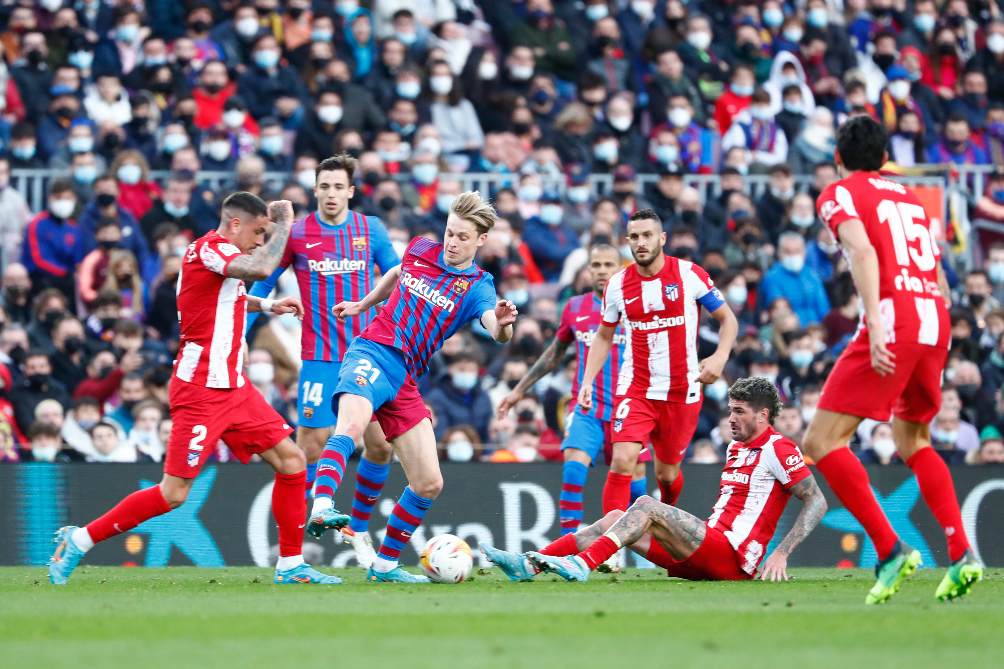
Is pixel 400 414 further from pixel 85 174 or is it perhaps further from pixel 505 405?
pixel 85 174

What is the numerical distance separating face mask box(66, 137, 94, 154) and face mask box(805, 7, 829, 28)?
10071 millimetres

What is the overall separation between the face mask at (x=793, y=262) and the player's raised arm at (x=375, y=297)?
836 cm

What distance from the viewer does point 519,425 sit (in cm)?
1538

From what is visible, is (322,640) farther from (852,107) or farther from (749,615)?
(852,107)

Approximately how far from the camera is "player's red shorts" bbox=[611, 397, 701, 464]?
11.4 meters

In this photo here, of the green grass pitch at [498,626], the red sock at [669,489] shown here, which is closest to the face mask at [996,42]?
the red sock at [669,489]

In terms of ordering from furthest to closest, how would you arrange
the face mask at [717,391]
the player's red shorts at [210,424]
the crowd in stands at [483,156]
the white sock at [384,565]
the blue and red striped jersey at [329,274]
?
the face mask at [717,391], the crowd in stands at [483,156], the blue and red striped jersey at [329,274], the white sock at [384,565], the player's red shorts at [210,424]

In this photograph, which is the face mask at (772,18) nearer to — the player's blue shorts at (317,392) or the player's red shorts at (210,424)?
the player's blue shorts at (317,392)

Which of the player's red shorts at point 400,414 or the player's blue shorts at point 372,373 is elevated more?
the player's blue shorts at point 372,373

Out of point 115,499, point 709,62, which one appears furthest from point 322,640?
point 709,62

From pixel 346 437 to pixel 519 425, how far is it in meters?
5.79

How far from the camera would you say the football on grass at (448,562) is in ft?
33.2

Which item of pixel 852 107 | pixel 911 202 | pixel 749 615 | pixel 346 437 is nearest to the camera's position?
pixel 749 615

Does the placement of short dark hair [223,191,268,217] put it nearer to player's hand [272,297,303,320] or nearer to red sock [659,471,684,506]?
player's hand [272,297,303,320]
